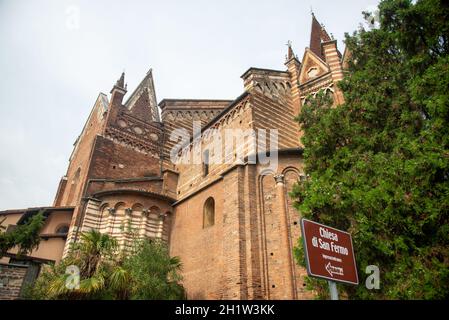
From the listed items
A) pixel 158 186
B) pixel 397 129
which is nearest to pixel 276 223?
pixel 397 129

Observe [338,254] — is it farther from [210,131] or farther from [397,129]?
[210,131]

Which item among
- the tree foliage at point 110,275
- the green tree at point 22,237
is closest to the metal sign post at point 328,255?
the tree foliage at point 110,275

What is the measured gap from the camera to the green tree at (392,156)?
20.5 feet

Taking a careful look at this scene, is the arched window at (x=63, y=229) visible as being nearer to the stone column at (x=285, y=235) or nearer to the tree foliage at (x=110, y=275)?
the tree foliage at (x=110, y=275)

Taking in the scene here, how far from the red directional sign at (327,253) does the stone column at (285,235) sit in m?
6.24

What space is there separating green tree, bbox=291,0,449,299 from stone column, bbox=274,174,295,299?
9.96 feet

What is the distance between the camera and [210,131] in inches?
703

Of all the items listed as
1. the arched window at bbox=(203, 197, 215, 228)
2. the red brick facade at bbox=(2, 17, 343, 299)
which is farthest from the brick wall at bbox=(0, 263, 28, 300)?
the arched window at bbox=(203, 197, 215, 228)

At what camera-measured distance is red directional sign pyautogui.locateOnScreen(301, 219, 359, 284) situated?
4676mm

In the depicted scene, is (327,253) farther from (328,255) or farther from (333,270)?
(333,270)

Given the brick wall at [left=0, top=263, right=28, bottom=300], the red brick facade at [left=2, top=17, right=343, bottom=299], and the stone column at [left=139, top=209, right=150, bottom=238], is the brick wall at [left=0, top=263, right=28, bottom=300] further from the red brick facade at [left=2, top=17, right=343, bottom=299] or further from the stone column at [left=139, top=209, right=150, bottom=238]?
the stone column at [left=139, top=209, right=150, bottom=238]

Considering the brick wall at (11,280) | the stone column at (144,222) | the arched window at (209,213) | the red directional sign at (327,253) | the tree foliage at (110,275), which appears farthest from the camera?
the stone column at (144,222)
